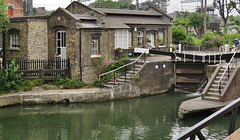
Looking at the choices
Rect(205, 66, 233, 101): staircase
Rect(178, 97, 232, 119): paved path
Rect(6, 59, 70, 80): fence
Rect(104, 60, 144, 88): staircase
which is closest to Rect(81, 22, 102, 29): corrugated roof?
Rect(6, 59, 70, 80): fence

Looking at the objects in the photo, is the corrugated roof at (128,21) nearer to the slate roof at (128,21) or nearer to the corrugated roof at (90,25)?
the slate roof at (128,21)

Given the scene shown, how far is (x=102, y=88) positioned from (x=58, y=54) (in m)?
4.85

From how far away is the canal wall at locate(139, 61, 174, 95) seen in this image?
22.2 metres

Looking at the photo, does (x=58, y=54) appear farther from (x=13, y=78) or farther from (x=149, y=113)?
(x=149, y=113)

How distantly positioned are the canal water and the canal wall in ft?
6.13

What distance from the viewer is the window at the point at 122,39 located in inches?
1000

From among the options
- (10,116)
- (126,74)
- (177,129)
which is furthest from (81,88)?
(177,129)

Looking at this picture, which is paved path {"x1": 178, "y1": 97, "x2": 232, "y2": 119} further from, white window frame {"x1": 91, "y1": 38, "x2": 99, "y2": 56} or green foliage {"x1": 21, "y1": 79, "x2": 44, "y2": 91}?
green foliage {"x1": 21, "y1": 79, "x2": 44, "y2": 91}

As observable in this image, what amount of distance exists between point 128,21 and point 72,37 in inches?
280

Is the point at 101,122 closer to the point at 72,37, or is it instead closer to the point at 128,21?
the point at 72,37

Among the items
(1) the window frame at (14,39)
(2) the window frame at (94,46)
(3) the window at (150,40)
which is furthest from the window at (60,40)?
(3) the window at (150,40)

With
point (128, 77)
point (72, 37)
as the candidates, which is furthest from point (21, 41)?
point (128, 77)

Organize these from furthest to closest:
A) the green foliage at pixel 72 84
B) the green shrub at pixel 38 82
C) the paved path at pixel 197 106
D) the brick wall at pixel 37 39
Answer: the brick wall at pixel 37 39 → the green foliage at pixel 72 84 → the green shrub at pixel 38 82 → the paved path at pixel 197 106

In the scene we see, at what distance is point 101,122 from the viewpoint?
16.2m
